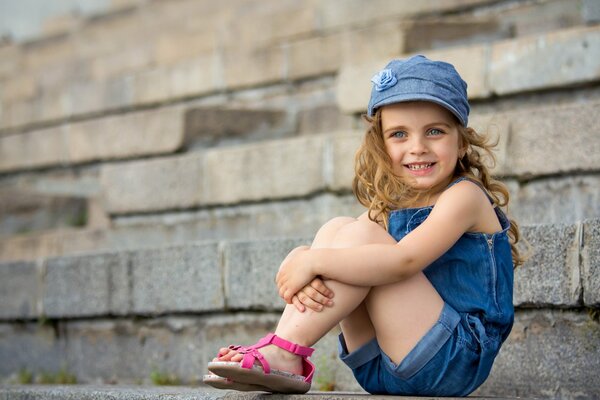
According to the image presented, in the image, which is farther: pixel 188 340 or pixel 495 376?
pixel 188 340

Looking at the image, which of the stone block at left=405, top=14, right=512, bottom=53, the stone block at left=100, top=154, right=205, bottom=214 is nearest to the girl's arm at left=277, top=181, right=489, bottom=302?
the stone block at left=100, top=154, right=205, bottom=214

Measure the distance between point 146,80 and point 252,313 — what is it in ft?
12.2

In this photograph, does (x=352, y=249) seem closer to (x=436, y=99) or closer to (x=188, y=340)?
(x=436, y=99)

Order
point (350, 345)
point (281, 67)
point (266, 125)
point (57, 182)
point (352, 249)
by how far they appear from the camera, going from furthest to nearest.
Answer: point (57, 182)
point (281, 67)
point (266, 125)
point (350, 345)
point (352, 249)

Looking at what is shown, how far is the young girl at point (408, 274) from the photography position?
3039mm

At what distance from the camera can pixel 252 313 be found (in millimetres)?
4551

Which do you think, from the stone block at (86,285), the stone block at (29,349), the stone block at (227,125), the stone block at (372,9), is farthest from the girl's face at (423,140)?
the stone block at (372,9)

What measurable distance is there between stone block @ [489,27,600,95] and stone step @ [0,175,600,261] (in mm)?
582

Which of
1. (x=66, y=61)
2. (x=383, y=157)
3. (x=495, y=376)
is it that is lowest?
(x=495, y=376)

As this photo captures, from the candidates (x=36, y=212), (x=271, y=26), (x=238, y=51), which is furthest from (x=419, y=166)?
(x=271, y=26)

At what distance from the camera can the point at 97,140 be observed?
6.93 metres

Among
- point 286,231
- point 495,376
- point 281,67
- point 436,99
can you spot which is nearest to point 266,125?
point 281,67

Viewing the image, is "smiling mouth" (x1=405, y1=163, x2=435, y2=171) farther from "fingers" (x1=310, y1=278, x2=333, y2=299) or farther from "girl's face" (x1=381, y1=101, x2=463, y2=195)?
"fingers" (x1=310, y1=278, x2=333, y2=299)

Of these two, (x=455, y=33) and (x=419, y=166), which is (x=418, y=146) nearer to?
(x=419, y=166)
